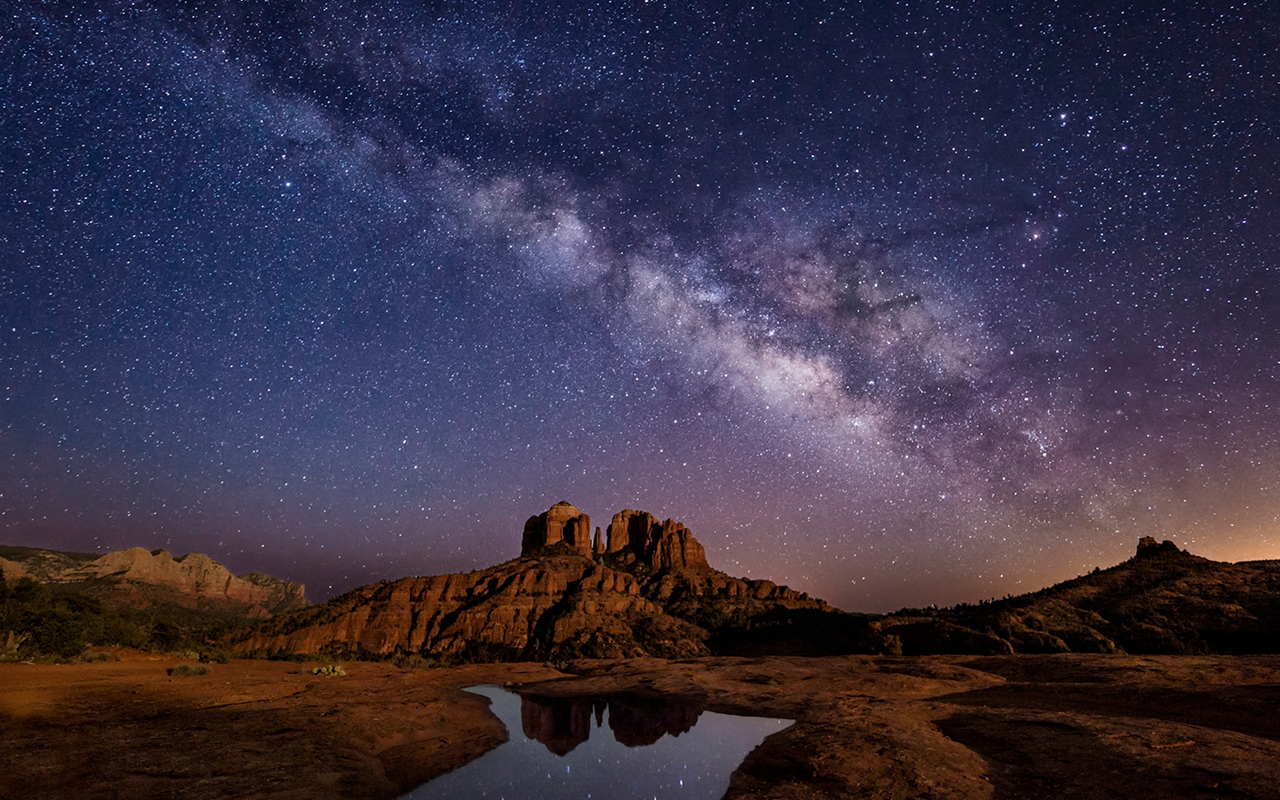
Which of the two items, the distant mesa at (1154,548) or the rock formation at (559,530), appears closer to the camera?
the distant mesa at (1154,548)

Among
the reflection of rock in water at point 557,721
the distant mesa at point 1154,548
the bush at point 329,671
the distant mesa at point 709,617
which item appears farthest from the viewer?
the distant mesa at point 1154,548

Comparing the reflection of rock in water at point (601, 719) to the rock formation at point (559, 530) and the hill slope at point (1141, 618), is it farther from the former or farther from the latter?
the rock formation at point (559, 530)

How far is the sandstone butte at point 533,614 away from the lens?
74500 mm

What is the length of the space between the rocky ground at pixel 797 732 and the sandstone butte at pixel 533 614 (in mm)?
44213

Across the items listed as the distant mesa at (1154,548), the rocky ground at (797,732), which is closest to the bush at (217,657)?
the rocky ground at (797,732)

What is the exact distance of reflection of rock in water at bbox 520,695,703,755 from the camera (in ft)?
77.2

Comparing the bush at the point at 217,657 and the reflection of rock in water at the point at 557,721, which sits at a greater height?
the reflection of rock in water at the point at 557,721

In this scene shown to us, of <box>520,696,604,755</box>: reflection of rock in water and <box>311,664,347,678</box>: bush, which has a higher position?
<box>520,696,604,755</box>: reflection of rock in water

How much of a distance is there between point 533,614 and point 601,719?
6016cm

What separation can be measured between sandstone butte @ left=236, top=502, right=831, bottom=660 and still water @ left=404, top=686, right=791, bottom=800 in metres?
41.4

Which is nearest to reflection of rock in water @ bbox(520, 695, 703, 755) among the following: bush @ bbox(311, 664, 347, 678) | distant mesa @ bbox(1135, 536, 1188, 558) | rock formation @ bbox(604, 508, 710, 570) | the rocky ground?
the rocky ground

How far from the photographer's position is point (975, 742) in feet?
59.9

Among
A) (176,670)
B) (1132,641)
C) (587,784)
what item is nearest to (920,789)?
(587,784)

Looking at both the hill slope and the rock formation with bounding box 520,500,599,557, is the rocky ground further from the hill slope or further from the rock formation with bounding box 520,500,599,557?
the rock formation with bounding box 520,500,599,557
